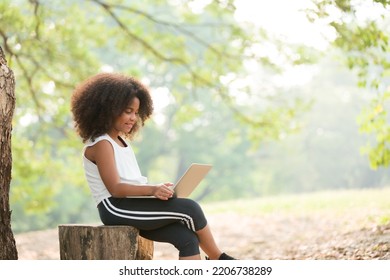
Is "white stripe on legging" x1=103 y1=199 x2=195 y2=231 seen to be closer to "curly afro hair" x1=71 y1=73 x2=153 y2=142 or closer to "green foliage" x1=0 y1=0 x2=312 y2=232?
"curly afro hair" x1=71 y1=73 x2=153 y2=142

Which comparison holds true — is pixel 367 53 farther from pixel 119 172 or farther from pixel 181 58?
pixel 181 58

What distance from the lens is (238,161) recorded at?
3241 cm

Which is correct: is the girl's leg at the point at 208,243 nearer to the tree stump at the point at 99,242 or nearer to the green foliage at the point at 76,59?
the tree stump at the point at 99,242

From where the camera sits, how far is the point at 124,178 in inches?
152

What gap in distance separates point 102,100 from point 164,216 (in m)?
0.82

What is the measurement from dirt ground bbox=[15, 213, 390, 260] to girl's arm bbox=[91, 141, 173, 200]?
205 centimetres

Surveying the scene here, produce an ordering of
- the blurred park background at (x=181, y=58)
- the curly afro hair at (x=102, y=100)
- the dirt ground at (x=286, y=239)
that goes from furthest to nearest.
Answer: the blurred park background at (x=181, y=58), the dirt ground at (x=286, y=239), the curly afro hair at (x=102, y=100)

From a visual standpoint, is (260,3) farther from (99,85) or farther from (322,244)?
(99,85)

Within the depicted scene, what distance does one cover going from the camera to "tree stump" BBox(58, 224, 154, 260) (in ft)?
12.1

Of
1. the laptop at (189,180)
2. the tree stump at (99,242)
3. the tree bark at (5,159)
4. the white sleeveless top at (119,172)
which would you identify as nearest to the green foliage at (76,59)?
the tree bark at (5,159)

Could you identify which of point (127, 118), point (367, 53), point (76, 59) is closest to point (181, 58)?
point (76, 59)

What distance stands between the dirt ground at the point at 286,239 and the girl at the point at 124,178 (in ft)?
5.96

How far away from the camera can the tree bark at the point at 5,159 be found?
3.90m

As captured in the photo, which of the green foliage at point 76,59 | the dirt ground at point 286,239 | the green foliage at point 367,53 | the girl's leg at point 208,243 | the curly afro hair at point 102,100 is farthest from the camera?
the green foliage at point 76,59
